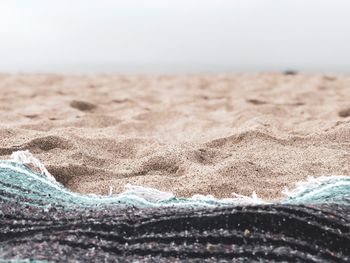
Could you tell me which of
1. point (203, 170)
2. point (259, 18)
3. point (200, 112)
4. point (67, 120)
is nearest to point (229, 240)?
point (203, 170)

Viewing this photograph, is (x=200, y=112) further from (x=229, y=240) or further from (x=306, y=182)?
(x=229, y=240)

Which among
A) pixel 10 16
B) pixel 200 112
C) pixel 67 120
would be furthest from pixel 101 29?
pixel 67 120

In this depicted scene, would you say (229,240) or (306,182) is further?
(306,182)

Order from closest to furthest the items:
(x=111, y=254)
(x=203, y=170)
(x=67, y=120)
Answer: (x=111, y=254) → (x=203, y=170) → (x=67, y=120)

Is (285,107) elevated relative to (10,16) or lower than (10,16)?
lower

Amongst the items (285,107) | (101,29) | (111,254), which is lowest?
(111,254)

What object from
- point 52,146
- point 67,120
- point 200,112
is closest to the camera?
point 52,146

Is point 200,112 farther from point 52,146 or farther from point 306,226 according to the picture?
point 306,226
